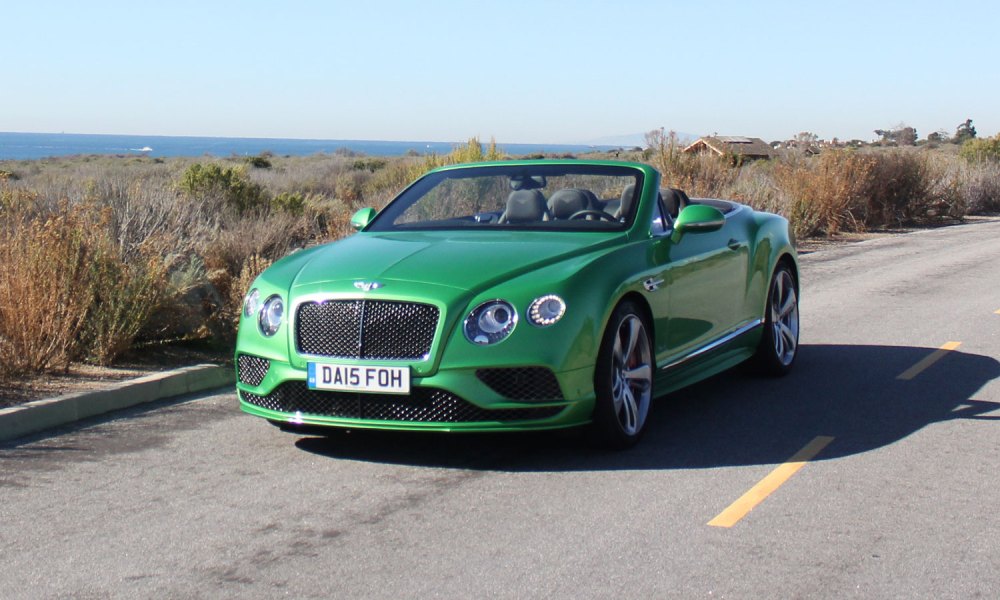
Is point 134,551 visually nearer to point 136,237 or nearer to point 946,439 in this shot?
point 946,439

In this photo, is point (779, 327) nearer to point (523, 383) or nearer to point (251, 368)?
point (523, 383)

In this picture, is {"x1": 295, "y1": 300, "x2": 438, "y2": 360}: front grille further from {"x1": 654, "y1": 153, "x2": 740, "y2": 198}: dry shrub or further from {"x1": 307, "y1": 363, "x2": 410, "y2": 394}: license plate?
{"x1": 654, "y1": 153, "x2": 740, "y2": 198}: dry shrub

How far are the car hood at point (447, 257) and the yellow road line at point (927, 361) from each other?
3.10 m

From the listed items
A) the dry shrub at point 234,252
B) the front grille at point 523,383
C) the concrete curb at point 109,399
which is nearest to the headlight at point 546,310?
the front grille at point 523,383

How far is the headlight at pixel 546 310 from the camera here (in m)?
6.32

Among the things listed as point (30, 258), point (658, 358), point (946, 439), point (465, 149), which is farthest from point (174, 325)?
point (465, 149)

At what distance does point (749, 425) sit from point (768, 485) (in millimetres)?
1410

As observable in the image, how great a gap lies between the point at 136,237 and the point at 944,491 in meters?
9.26

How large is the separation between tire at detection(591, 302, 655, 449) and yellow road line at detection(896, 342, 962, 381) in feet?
9.52

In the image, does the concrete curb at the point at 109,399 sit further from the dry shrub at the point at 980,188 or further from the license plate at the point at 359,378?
the dry shrub at the point at 980,188

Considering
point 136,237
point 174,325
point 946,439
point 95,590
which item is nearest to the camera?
point 95,590

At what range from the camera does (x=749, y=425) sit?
7617mm

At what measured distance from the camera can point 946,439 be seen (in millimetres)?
7250

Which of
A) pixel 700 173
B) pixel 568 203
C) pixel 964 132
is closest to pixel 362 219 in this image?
pixel 568 203
